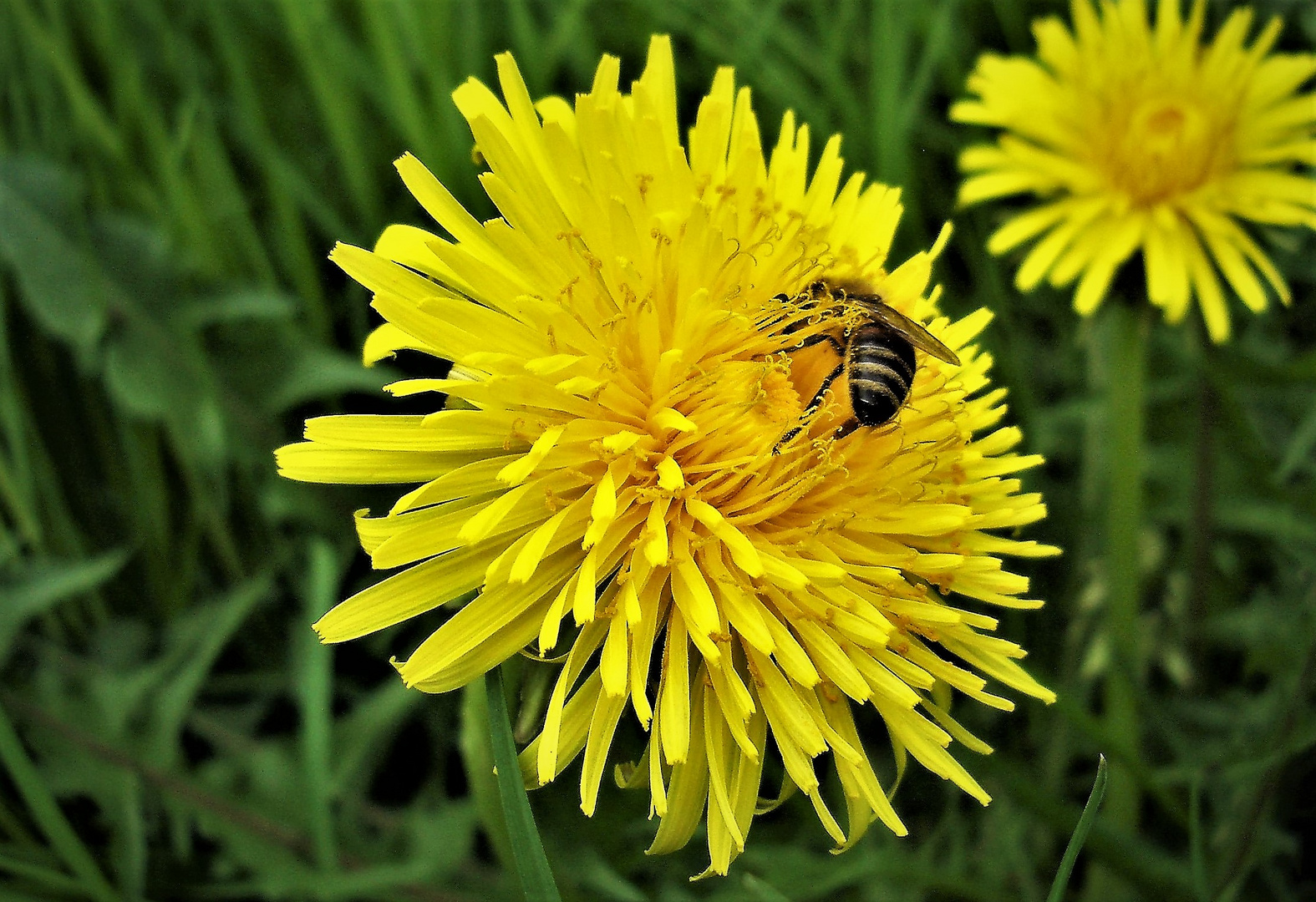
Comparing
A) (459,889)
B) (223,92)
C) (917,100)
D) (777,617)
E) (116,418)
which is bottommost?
(459,889)

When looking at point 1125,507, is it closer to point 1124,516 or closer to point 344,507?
point 1124,516

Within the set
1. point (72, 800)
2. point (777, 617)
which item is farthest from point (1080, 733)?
point (72, 800)

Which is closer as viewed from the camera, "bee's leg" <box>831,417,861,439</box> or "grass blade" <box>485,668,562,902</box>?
"grass blade" <box>485,668,562,902</box>

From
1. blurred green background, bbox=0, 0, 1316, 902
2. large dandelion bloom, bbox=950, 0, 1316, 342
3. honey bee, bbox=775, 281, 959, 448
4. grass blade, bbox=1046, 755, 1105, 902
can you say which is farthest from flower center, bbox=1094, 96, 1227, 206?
grass blade, bbox=1046, 755, 1105, 902

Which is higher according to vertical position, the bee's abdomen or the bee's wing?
the bee's wing

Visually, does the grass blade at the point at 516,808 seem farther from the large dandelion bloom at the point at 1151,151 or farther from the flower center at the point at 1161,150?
the flower center at the point at 1161,150

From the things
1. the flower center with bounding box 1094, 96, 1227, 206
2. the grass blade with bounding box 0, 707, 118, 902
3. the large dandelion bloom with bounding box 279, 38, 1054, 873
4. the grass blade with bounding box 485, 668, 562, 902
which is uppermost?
the flower center with bounding box 1094, 96, 1227, 206

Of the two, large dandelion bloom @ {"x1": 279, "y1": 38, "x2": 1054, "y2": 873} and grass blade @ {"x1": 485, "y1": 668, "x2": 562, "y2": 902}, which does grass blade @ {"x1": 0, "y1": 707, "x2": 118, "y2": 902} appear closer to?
large dandelion bloom @ {"x1": 279, "y1": 38, "x2": 1054, "y2": 873}

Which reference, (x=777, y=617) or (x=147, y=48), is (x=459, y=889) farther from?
(x=147, y=48)
